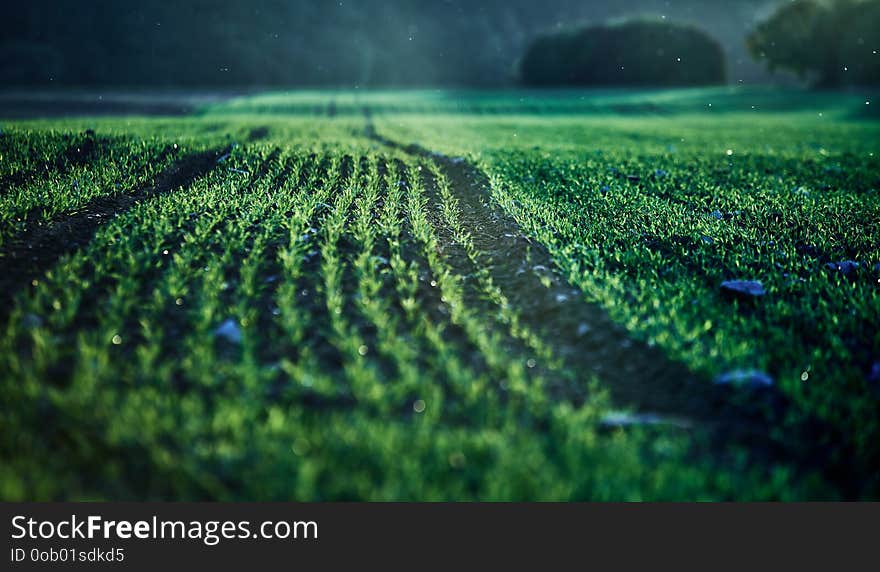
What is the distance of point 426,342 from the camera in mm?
3225

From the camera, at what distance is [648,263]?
4727mm

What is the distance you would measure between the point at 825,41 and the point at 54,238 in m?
53.2

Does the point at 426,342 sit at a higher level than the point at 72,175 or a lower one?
lower

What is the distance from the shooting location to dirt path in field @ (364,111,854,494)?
8.19ft

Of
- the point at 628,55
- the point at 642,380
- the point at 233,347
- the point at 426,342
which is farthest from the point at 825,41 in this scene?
the point at 233,347

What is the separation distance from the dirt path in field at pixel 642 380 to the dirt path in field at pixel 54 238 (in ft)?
10.0

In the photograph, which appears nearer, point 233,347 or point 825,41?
point 233,347

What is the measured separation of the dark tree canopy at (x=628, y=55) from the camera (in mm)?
49062

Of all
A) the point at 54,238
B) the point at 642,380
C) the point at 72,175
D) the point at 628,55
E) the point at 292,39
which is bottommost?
the point at 642,380

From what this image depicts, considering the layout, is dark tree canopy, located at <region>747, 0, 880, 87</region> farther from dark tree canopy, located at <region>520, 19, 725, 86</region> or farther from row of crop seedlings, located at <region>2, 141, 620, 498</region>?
row of crop seedlings, located at <region>2, 141, 620, 498</region>

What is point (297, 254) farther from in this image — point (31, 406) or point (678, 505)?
point (678, 505)

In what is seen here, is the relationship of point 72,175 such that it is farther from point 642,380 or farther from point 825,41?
point 825,41

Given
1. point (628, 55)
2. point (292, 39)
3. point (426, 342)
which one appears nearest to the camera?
point (426, 342)

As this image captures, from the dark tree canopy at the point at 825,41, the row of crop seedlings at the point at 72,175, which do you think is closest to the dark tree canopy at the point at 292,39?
the dark tree canopy at the point at 825,41
